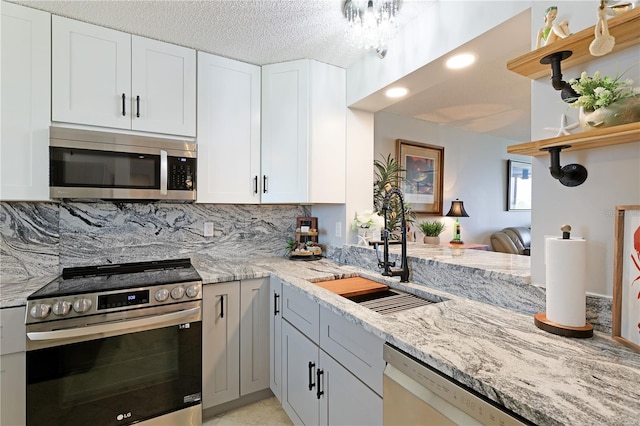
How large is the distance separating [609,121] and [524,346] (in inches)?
27.6

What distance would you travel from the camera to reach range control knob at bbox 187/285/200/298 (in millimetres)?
1720

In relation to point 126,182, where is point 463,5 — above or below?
above

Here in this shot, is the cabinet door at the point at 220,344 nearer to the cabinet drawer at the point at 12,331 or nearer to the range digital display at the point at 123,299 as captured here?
the range digital display at the point at 123,299

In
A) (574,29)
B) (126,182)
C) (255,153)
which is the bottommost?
(126,182)

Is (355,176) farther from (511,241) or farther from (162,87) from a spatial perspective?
(511,241)

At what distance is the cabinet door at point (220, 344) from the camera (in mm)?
1832

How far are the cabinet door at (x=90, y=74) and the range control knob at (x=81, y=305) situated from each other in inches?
40.2

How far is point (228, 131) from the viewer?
2.21 meters

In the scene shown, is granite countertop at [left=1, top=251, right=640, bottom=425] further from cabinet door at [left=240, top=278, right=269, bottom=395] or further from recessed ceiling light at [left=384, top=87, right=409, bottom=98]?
recessed ceiling light at [left=384, top=87, right=409, bottom=98]

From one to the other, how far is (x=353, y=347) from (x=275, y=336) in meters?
0.88

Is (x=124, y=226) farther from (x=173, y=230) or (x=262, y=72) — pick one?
(x=262, y=72)

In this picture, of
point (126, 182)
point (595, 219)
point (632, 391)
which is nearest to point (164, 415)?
point (126, 182)

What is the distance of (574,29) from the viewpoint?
3.43ft

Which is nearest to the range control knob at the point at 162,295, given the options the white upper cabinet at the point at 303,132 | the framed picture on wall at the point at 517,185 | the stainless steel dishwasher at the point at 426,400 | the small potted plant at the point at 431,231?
the white upper cabinet at the point at 303,132
